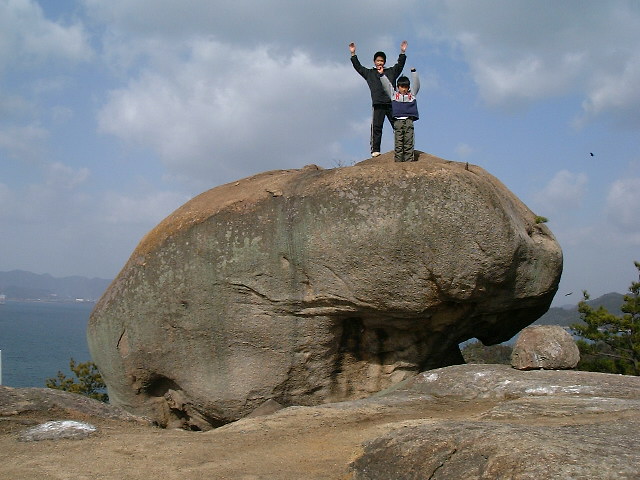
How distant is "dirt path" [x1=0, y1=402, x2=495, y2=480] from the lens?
5.68 meters

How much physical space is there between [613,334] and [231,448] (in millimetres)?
9503

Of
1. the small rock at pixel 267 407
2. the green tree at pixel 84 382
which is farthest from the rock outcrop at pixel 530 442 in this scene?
the green tree at pixel 84 382

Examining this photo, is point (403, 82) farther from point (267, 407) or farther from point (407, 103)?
point (267, 407)

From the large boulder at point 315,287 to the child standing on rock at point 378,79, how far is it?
2.24ft

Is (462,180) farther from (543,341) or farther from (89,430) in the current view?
(89,430)

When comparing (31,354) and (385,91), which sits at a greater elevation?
(385,91)

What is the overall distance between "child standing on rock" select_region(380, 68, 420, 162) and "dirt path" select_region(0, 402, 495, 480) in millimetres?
3416

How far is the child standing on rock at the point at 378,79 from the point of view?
970 cm

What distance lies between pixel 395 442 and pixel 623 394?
337 cm

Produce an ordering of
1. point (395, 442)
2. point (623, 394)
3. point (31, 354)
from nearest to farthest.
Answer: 1. point (395, 442)
2. point (623, 394)
3. point (31, 354)

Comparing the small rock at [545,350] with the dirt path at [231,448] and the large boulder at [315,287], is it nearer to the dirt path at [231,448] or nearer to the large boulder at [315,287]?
the large boulder at [315,287]

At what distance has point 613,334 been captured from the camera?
1316 cm

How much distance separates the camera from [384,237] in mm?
8406

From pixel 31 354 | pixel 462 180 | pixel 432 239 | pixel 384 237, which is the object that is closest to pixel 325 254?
pixel 384 237
